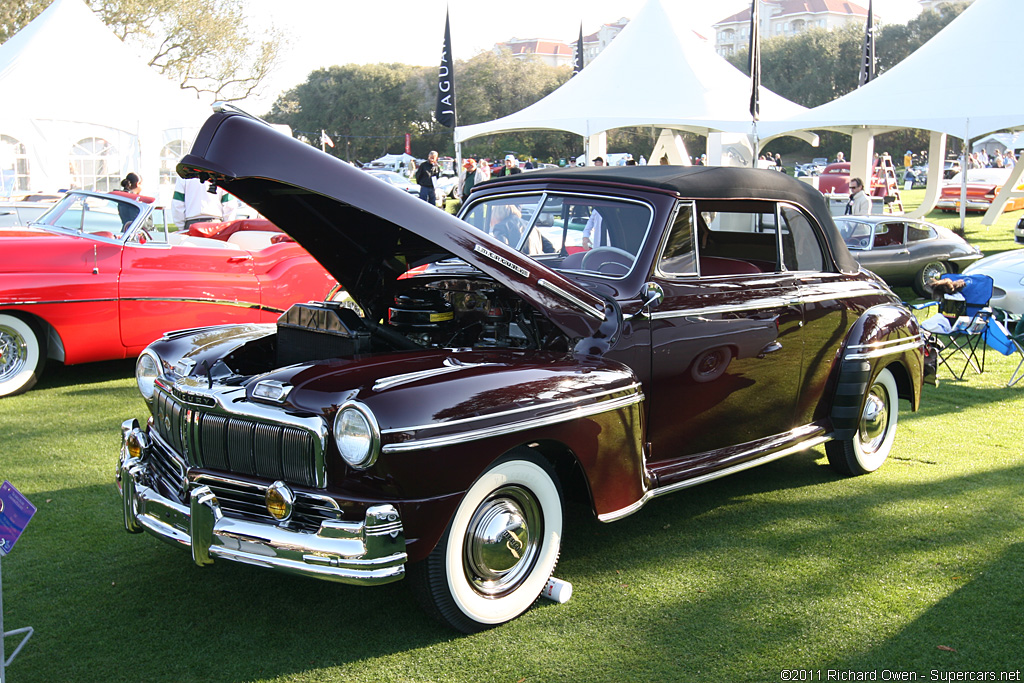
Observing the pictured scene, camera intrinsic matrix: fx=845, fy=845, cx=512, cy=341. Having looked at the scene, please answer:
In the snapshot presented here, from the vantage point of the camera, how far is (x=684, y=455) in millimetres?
4195

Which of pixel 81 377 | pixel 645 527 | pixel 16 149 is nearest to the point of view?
pixel 645 527

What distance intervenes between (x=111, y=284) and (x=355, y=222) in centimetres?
392

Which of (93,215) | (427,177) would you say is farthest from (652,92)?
(93,215)

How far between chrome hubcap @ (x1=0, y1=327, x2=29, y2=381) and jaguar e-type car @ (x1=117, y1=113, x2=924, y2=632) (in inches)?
133

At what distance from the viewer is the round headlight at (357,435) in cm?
293

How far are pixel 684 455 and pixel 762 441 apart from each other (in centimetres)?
64

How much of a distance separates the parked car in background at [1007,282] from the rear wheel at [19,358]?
9473mm

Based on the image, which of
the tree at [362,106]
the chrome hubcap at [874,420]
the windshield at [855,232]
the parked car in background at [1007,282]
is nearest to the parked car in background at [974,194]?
the windshield at [855,232]

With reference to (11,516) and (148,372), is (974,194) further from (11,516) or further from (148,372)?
(11,516)

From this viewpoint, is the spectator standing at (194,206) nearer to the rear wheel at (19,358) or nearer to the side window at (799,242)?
the rear wheel at (19,358)

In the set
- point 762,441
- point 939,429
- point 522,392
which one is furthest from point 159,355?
point 939,429

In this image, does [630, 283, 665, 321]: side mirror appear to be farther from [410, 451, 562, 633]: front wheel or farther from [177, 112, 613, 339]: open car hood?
[410, 451, 562, 633]: front wheel

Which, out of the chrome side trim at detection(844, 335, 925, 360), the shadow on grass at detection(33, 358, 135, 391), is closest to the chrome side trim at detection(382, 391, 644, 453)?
the chrome side trim at detection(844, 335, 925, 360)

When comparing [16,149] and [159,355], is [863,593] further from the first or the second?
[16,149]
